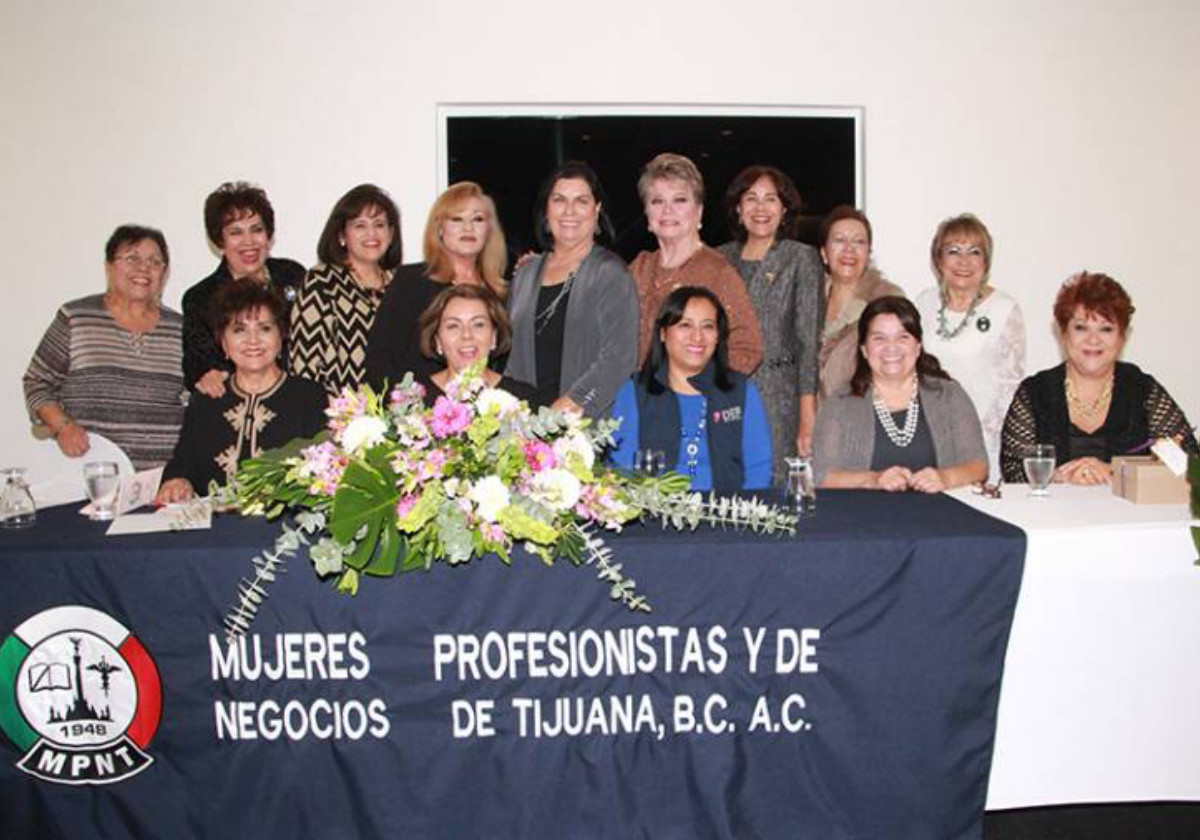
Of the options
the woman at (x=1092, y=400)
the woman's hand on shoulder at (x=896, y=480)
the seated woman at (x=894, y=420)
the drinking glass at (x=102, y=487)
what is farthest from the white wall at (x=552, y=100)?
the drinking glass at (x=102, y=487)

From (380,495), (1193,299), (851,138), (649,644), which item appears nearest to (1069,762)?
(649,644)

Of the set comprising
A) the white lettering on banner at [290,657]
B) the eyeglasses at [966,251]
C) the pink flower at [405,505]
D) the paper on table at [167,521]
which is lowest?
the white lettering on banner at [290,657]

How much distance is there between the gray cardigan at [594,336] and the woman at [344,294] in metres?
0.56

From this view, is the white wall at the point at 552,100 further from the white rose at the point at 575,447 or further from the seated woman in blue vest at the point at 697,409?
the white rose at the point at 575,447

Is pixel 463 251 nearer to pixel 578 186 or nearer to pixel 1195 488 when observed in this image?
pixel 578 186

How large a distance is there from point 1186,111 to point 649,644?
436cm

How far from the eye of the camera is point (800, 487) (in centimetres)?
254

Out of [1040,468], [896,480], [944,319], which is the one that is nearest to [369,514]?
[896,480]

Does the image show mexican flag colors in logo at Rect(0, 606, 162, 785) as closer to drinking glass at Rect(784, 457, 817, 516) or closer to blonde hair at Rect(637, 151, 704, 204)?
drinking glass at Rect(784, 457, 817, 516)

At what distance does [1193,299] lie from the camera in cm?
515

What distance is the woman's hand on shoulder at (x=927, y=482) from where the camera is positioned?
284cm

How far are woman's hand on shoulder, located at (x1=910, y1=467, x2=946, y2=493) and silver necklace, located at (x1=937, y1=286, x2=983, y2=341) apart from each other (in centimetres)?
131

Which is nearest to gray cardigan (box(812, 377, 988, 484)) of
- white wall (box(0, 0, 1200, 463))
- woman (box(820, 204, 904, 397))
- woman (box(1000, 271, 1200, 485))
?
woman (box(1000, 271, 1200, 485))

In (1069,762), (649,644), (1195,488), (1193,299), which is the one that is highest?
(1193,299)
